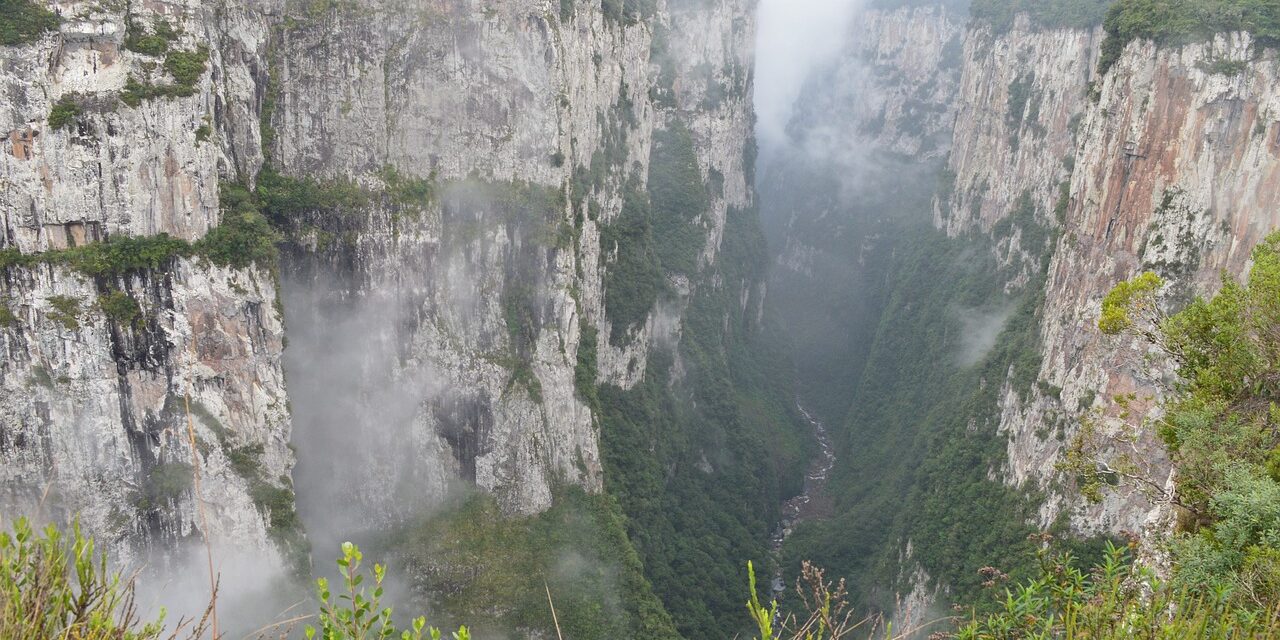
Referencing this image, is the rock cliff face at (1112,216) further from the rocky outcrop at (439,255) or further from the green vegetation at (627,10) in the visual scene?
the green vegetation at (627,10)

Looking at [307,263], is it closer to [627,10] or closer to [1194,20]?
[627,10]

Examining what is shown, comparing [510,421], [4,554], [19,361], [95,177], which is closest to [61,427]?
[19,361]

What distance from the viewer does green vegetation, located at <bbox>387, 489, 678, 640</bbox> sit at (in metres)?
34.9

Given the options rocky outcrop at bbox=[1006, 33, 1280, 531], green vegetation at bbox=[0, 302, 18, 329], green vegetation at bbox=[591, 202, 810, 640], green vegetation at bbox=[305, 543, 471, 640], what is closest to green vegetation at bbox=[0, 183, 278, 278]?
green vegetation at bbox=[0, 302, 18, 329]

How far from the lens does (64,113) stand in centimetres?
2291

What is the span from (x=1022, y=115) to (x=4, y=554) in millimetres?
67474

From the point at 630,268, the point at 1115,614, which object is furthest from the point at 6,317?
the point at 630,268

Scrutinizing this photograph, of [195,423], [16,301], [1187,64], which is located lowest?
[195,423]

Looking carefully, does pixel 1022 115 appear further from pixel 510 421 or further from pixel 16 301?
pixel 16 301

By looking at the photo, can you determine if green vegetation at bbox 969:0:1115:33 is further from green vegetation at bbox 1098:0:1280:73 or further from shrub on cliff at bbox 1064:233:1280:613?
shrub on cliff at bbox 1064:233:1280:613

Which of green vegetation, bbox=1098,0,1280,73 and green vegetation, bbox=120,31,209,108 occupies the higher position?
green vegetation, bbox=1098,0,1280,73

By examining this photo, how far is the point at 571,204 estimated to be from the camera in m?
41.0

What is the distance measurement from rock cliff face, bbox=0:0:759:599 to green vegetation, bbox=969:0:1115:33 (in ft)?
101

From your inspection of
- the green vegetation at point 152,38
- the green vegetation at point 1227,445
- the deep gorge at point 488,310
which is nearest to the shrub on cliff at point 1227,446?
the green vegetation at point 1227,445
